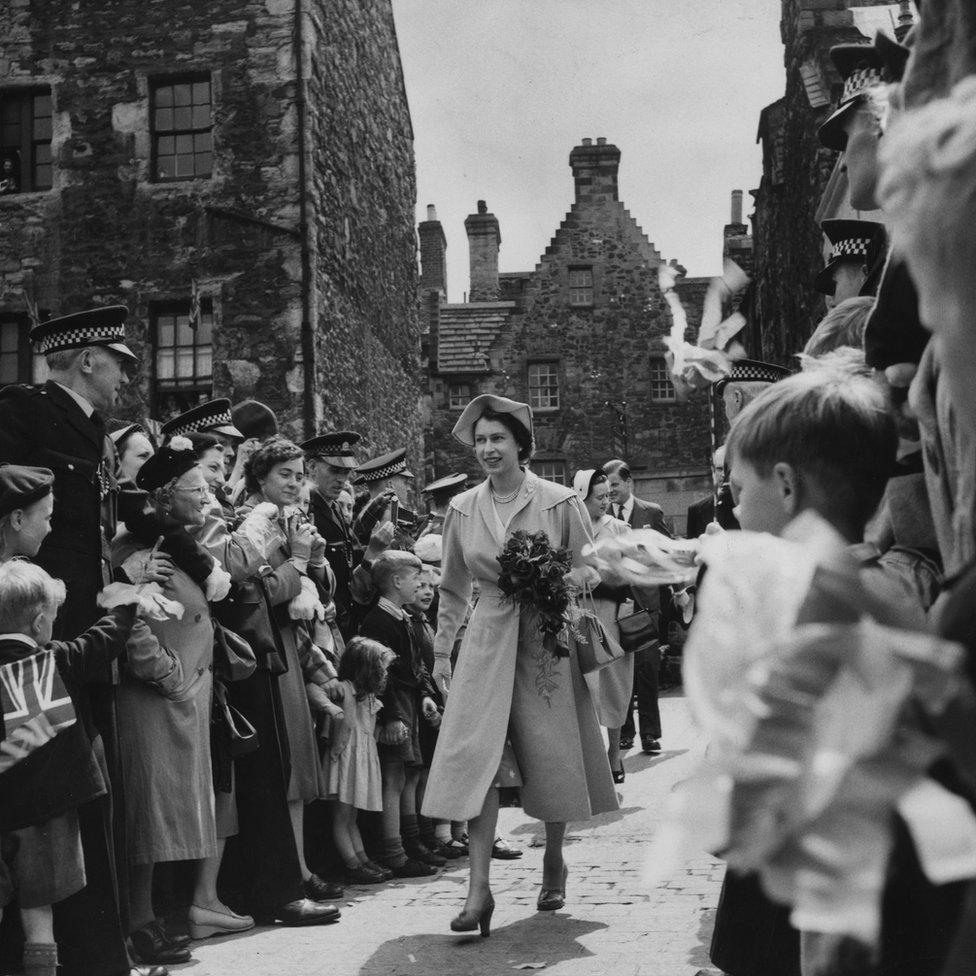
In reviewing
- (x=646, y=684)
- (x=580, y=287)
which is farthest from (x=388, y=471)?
(x=580, y=287)

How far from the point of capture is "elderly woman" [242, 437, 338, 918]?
6326mm

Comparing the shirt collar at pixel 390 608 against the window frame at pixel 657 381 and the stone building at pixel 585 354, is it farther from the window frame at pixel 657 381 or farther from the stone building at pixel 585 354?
the window frame at pixel 657 381

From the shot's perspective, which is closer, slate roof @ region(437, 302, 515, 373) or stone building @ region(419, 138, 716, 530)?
stone building @ region(419, 138, 716, 530)

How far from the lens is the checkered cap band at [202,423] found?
763 centimetres

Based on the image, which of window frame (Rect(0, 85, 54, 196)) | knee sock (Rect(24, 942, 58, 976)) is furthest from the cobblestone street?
window frame (Rect(0, 85, 54, 196))

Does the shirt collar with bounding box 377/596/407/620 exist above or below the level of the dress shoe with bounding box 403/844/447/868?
above

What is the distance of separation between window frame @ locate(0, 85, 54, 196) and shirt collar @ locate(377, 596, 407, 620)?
1296 centimetres

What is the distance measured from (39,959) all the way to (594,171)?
1413 inches

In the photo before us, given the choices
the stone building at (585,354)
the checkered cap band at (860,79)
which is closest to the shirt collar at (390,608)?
the checkered cap band at (860,79)

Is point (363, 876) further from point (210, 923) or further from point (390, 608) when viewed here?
point (390, 608)

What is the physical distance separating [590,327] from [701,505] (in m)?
26.8

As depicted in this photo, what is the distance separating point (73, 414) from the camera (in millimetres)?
5145

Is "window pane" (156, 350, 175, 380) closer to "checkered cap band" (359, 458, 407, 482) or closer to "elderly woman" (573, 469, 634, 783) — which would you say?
"checkered cap band" (359, 458, 407, 482)

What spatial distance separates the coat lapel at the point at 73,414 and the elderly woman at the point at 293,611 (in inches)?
44.7
